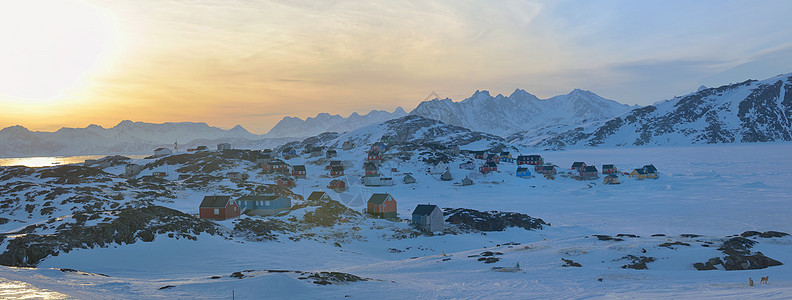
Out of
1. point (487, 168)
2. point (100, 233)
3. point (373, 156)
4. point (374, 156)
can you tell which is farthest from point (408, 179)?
point (100, 233)

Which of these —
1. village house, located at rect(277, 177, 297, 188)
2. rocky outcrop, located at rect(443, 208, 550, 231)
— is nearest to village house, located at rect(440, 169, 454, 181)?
village house, located at rect(277, 177, 297, 188)

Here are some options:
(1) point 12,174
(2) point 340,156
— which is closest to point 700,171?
(2) point 340,156

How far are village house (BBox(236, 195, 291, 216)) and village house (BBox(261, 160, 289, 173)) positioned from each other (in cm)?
5915

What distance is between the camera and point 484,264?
33562 mm

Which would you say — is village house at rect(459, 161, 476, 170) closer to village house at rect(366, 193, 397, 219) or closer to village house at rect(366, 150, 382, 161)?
village house at rect(366, 150, 382, 161)

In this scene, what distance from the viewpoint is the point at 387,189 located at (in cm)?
10406

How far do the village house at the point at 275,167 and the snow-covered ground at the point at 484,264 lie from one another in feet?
131

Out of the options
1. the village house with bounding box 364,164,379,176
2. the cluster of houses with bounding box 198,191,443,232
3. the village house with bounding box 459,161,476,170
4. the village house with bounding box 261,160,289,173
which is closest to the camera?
the cluster of houses with bounding box 198,191,443,232

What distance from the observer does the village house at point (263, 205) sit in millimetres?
61562

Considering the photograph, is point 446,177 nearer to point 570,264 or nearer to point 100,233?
point 570,264

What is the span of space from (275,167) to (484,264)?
9814cm

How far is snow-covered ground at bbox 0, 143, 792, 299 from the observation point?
2250 cm

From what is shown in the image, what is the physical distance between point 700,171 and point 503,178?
53155mm

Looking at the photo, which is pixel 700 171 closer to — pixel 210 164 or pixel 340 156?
pixel 340 156
